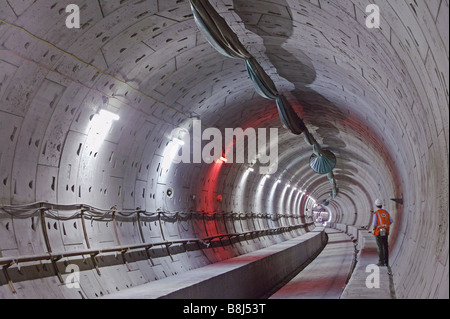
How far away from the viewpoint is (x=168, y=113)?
1188cm

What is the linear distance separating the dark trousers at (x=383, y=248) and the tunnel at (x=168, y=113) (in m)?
1.44

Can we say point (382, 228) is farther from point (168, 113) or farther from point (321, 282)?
point (168, 113)

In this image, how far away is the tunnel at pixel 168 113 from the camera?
6.32 metres

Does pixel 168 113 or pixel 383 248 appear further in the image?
pixel 383 248

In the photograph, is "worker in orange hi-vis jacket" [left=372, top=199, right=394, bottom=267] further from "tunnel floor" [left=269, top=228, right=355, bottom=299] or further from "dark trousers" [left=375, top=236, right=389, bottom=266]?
"tunnel floor" [left=269, top=228, right=355, bottom=299]

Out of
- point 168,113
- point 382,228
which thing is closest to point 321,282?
point 382,228

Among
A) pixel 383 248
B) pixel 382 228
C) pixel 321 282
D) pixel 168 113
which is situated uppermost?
pixel 168 113

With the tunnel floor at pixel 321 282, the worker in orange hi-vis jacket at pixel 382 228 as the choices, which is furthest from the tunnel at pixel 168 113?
the worker in orange hi-vis jacket at pixel 382 228

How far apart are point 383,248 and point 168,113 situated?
18.4 feet

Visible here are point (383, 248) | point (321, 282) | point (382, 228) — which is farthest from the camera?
point (321, 282)

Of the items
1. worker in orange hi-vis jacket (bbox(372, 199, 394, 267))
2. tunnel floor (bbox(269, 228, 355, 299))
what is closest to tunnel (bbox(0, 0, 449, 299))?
tunnel floor (bbox(269, 228, 355, 299))

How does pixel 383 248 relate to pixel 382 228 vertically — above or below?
below
